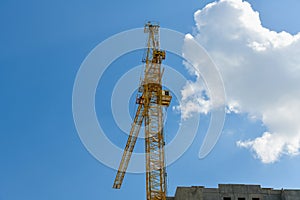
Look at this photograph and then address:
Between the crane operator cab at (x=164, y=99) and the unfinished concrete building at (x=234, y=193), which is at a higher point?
the crane operator cab at (x=164, y=99)

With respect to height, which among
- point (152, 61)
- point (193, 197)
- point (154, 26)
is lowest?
point (193, 197)

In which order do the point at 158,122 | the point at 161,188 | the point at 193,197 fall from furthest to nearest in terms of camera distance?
1. the point at 158,122
2. the point at 161,188
3. the point at 193,197

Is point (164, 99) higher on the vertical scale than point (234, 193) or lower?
higher

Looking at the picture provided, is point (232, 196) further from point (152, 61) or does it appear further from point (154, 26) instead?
point (154, 26)

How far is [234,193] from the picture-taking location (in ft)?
234

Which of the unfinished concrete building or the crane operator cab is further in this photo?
the crane operator cab

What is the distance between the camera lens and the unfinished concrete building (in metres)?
71.1

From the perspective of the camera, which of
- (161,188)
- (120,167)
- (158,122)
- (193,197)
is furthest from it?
(120,167)

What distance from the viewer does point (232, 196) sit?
7125 cm

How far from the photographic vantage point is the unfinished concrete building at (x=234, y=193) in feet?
233

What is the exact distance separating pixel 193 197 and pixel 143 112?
2360 centimetres

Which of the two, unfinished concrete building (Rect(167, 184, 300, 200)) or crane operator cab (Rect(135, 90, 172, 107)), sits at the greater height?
crane operator cab (Rect(135, 90, 172, 107))

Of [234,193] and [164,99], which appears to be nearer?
[234,193]

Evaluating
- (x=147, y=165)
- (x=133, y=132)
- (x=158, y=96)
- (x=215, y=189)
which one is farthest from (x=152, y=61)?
(x=215, y=189)
